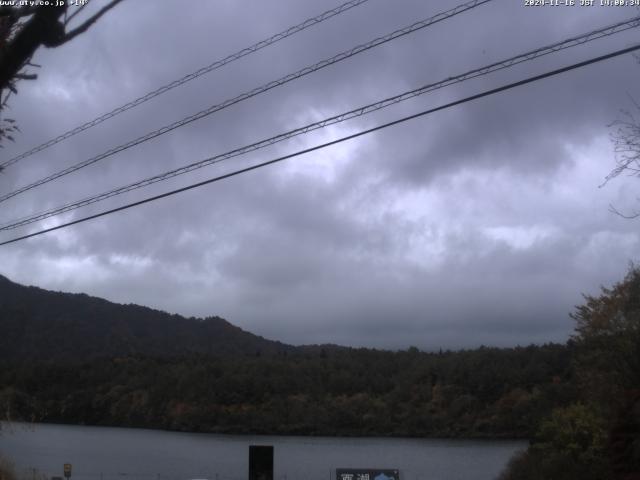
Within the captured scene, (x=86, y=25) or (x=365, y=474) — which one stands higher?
(x=86, y=25)

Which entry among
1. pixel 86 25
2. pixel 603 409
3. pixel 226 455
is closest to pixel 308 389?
pixel 226 455

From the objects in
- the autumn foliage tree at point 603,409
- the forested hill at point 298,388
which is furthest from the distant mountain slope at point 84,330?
the autumn foliage tree at point 603,409

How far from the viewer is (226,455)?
226 ft

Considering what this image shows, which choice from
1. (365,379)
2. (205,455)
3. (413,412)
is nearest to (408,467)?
→ (205,455)

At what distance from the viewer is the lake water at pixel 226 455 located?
180 feet

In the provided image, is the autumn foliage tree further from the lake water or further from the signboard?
the lake water

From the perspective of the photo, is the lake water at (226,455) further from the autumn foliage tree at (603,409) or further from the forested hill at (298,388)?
the autumn foliage tree at (603,409)

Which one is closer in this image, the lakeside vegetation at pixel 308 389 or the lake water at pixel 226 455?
the lake water at pixel 226 455

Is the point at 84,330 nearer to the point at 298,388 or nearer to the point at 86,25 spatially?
the point at 298,388

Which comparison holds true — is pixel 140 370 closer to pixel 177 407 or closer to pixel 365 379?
pixel 177 407

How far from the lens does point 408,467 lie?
2301 inches

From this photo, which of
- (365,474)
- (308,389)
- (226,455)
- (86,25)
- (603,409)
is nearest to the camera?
(86,25)

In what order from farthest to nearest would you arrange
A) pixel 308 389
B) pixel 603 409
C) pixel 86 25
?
1. pixel 308 389
2. pixel 603 409
3. pixel 86 25

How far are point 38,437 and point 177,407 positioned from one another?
74.1 feet
